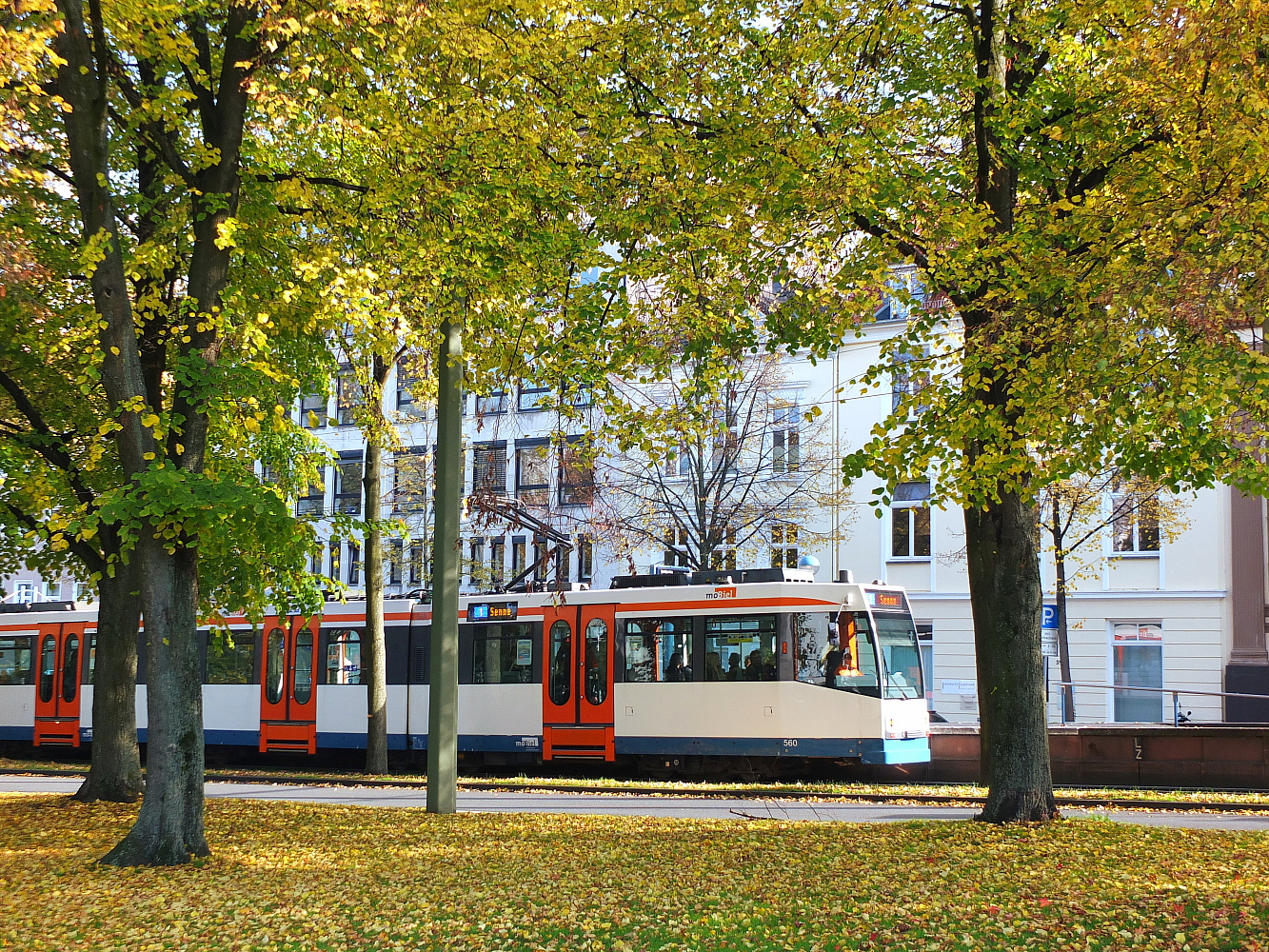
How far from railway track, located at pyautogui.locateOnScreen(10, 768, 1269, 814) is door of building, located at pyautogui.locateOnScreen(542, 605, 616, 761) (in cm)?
178

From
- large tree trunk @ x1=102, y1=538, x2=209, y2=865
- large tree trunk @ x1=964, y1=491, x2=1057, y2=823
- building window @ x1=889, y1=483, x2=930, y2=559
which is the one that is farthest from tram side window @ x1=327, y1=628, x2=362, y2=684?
building window @ x1=889, y1=483, x2=930, y2=559

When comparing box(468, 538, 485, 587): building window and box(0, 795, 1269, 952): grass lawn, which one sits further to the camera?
box(468, 538, 485, 587): building window

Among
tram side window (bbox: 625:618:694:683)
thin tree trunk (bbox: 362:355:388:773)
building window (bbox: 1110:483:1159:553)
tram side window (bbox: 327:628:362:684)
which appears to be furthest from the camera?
building window (bbox: 1110:483:1159:553)

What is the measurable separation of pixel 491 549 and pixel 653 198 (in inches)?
1183

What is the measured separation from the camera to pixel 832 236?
Answer: 11.2 metres

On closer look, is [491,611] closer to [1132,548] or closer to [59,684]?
[59,684]

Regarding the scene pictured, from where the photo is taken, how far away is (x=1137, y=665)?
103ft

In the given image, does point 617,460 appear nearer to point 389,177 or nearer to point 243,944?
point 389,177

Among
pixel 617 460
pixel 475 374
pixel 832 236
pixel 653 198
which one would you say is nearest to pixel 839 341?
pixel 832 236

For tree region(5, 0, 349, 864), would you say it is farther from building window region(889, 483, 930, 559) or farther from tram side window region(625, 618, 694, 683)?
building window region(889, 483, 930, 559)

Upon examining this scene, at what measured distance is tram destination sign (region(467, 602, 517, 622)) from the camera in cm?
2114

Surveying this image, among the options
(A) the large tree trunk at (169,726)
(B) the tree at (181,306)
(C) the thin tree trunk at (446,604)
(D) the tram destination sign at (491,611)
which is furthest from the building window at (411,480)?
(A) the large tree trunk at (169,726)

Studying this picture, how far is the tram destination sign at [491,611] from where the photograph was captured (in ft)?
69.4

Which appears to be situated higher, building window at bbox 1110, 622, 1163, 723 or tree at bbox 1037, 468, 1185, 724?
tree at bbox 1037, 468, 1185, 724
